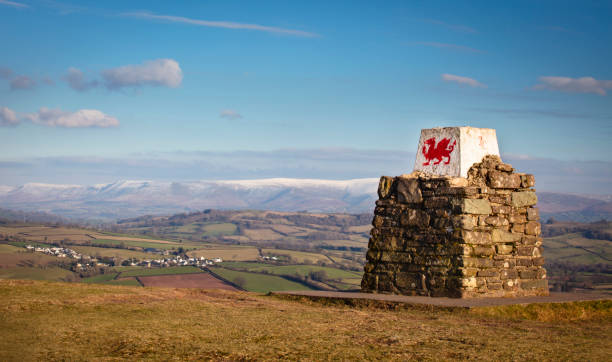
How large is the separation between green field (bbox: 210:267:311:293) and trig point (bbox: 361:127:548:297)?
44.6 meters

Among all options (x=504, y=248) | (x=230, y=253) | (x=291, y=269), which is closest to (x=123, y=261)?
(x=291, y=269)

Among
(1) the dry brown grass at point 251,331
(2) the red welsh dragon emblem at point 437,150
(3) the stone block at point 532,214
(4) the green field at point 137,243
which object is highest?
(2) the red welsh dragon emblem at point 437,150

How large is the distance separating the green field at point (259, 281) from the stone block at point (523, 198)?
148 feet

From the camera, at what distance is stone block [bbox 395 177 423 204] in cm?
1556

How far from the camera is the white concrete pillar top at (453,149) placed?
51.4ft

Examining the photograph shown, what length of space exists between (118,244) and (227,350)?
96183 millimetres

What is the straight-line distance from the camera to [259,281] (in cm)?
6756

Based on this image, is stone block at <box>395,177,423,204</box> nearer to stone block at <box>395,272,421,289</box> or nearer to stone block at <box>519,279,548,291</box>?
stone block at <box>395,272,421,289</box>

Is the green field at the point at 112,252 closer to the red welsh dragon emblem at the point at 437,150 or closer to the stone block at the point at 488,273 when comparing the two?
the red welsh dragon emblem at the point at 437,150

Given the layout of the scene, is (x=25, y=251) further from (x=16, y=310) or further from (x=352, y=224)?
(x=352, y=224)

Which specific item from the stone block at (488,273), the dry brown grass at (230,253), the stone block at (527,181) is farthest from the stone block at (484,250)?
the dry brown grass at (230,253)

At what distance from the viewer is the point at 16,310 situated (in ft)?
35.5

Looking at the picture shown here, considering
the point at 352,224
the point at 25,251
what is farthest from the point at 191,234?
the point at 25,251

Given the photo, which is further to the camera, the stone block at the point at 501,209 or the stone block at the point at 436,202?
the stone block at the point at 501,209
